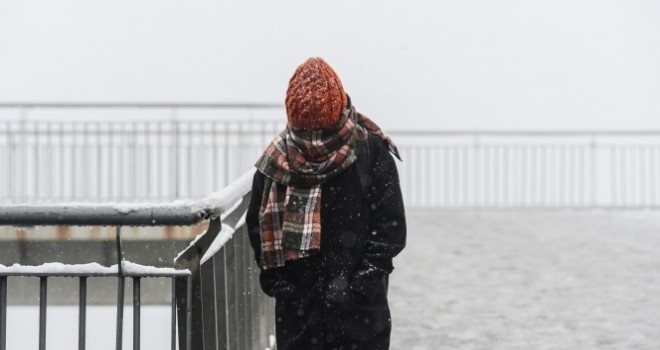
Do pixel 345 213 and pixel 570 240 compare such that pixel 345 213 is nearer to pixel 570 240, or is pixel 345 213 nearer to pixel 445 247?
pixel 445 247

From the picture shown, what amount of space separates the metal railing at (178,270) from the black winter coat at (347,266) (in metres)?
0.28

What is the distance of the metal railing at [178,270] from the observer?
9.62ft

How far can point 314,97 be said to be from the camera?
3.44m

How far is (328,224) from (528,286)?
5.44 m

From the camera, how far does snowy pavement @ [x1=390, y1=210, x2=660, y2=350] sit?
22.2 feet

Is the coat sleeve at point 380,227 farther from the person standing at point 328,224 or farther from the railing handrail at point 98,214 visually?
the railing handrail at point 98,214

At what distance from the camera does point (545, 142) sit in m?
16.8

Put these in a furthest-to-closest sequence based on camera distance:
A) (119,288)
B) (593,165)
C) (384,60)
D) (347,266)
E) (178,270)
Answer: (384,60), (593,165), (347,266), (178,270), (119,288)

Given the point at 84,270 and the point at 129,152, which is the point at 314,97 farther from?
the point at 129,152

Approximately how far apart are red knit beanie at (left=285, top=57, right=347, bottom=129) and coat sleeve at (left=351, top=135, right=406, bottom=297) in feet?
0.87

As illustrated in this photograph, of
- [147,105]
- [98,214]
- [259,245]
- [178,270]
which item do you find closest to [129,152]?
[147,105]

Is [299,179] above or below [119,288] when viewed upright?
above

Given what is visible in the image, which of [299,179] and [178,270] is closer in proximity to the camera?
[178,270]

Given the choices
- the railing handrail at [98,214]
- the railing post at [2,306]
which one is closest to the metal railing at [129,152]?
the railing post at [2,306]
